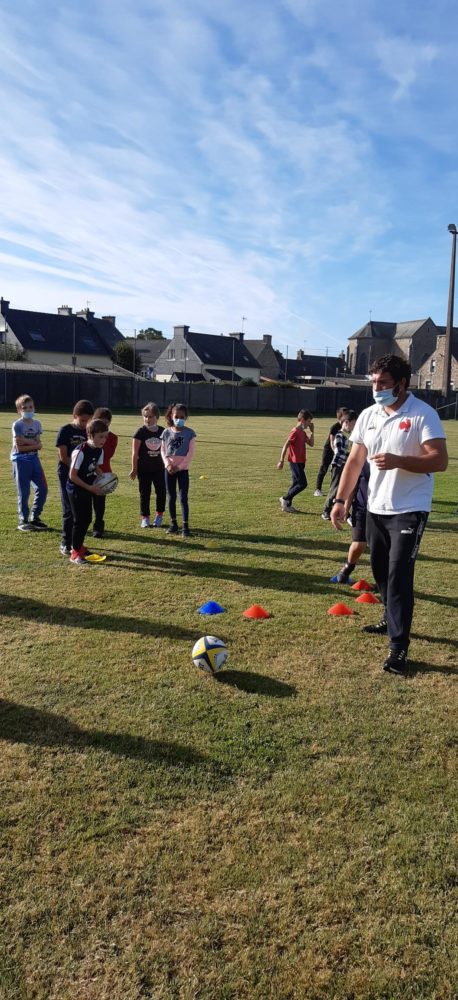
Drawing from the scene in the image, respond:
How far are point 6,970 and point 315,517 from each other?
9080 mm

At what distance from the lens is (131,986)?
2256mm

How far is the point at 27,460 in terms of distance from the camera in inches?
369

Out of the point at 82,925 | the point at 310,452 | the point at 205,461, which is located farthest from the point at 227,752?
the point at 310,452

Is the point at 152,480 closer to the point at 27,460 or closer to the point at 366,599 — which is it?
the point at 27,460

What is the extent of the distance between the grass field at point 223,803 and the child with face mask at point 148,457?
3157mm

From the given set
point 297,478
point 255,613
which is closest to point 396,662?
point 255,613

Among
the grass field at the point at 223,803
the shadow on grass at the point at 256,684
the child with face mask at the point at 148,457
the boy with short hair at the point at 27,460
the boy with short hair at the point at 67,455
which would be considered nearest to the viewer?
the grass field at the point at 223,803

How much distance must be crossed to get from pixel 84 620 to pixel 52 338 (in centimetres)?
5789

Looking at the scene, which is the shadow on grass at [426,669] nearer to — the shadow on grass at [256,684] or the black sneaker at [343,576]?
the shadow on grass at [256,684]

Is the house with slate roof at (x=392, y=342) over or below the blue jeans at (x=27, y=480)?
over

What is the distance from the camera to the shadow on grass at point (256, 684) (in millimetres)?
4453

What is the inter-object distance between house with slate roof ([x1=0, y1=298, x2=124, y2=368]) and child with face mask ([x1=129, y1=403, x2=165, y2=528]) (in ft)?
163

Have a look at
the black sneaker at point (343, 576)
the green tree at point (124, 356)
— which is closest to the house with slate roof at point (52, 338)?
the green tree at point (124, 356)

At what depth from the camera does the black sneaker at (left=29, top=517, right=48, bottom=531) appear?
9.35 meters
